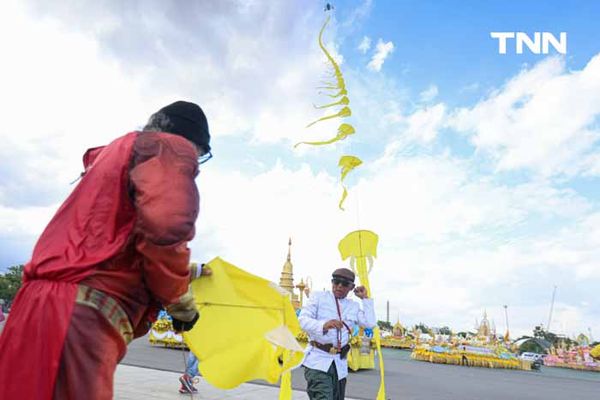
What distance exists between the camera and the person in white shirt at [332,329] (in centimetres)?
462

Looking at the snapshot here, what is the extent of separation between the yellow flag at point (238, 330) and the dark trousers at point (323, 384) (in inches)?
71.4

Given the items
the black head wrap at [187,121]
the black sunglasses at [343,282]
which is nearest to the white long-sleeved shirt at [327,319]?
the black sunglasses at [343,282]

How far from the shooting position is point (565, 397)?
12.7 meters

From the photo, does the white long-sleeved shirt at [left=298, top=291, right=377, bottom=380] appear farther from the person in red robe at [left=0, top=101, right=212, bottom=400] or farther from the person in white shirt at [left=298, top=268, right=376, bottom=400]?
the person in red robe at [left=0, top=101, right=212, bottom=400]

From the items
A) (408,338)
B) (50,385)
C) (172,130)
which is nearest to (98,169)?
(172,130)

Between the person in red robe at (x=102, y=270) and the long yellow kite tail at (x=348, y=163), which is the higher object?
the long yellow kite tail at (x=348, y=163)

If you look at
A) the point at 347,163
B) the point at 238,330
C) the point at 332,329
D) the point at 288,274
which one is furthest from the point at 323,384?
the point at 288,274

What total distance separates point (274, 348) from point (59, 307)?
5.67 ft

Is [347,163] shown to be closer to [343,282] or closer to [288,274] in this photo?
[343,282]

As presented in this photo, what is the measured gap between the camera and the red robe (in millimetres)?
1337

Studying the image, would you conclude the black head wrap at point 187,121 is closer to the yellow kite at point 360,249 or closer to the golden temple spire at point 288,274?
the yellow kite at point 360,249

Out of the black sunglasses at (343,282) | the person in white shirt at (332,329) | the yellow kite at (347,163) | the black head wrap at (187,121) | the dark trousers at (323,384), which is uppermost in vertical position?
the yellow kite at (347,163)

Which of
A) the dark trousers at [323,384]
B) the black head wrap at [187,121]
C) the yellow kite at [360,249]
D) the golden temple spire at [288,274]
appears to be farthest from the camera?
the golden temple spire at [288,274]

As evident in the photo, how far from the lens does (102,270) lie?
1477mm
